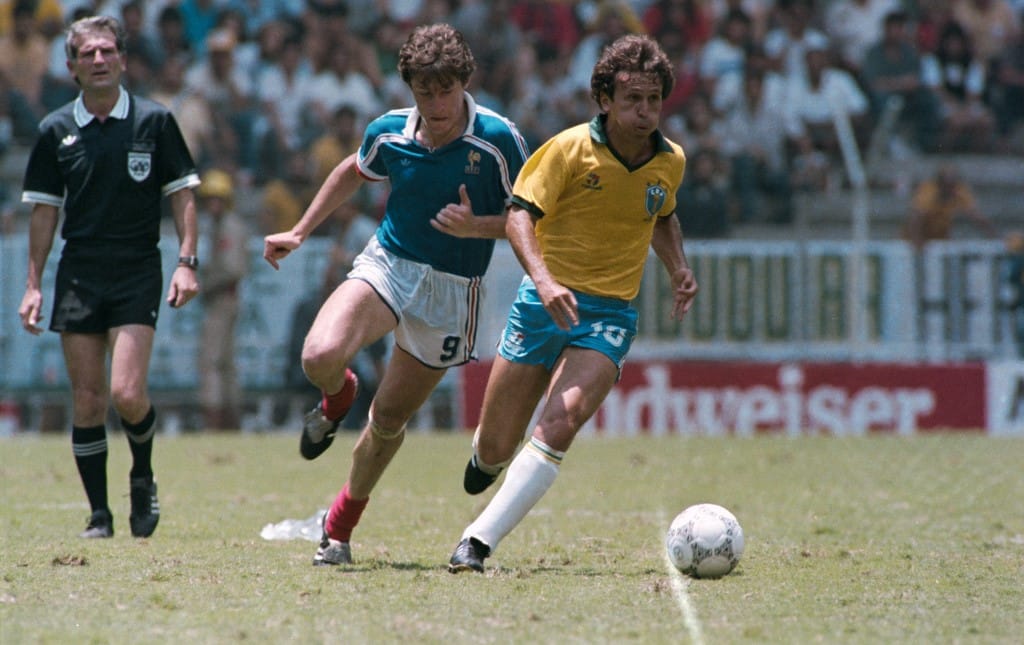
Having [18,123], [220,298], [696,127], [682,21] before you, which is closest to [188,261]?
[220,298]

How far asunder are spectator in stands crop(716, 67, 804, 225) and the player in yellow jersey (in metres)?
11.3

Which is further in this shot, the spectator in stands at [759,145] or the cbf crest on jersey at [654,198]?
the spectator in stands at [759,145]

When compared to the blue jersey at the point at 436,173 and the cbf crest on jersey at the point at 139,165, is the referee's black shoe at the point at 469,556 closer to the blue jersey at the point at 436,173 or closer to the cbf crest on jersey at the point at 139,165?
the blue jersey at the point at 436,173

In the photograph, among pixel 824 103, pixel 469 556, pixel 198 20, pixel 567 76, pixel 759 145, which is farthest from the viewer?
pixel 567 76

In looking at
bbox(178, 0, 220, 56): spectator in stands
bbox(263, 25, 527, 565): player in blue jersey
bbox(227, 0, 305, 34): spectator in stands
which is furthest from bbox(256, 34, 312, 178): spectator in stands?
bbox(263, 25, 527, 565): player in blue jersey

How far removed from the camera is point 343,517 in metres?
6.94

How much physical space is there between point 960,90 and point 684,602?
16.4m

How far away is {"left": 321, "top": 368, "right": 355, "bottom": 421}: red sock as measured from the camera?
6980mm

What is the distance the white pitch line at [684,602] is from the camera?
5120 mm

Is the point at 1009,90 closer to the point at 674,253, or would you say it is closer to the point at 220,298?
the point at 220,298

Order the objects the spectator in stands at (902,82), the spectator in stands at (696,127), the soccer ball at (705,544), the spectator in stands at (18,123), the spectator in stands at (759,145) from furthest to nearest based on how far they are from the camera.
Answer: the spectator in stands at (902,82)
the spectator in stands at (696,127)
the spectator in stands at (759,145)
the spectator in stands at (18,123)
the soccer ball at (705,544)

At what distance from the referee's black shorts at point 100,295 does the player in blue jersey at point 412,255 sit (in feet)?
4.07

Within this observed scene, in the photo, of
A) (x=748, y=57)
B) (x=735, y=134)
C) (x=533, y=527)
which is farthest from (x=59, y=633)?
(x=748, y=57)

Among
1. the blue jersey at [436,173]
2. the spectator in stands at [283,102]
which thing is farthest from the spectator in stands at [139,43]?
the blue jersey at [436,173]
